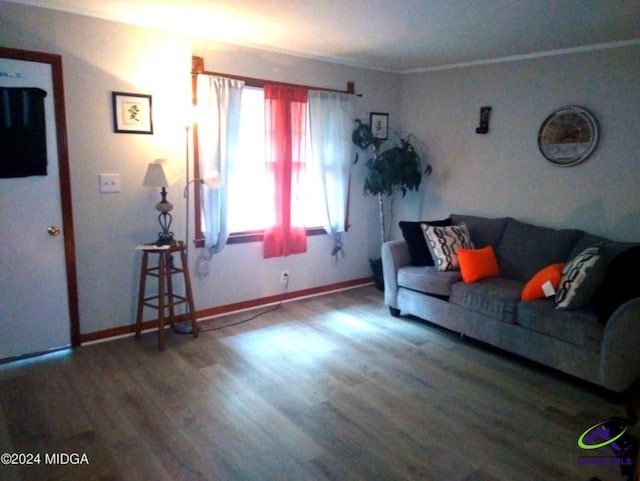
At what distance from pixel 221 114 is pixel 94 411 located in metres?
2.39

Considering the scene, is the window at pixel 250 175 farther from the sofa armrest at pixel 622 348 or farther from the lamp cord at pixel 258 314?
the sofa armrest at pixel 622 348

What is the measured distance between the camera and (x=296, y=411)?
2.57m

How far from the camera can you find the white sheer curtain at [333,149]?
434 centimetres

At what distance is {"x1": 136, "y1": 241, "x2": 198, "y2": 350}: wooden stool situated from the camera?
131 inches

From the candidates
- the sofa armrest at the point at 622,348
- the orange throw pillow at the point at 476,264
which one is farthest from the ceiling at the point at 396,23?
the sofa armrest at the point at 622,348

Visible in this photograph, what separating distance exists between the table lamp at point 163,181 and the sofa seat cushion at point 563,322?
8.75ft

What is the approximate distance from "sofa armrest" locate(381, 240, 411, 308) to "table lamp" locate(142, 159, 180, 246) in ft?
6.11

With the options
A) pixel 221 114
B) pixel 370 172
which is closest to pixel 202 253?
pixel 221 114

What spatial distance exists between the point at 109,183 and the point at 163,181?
1.48 feet

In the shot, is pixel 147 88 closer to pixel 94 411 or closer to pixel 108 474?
pixel 94 411

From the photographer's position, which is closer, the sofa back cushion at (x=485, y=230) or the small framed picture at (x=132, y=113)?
the small framed picture at (x=132, y=113)

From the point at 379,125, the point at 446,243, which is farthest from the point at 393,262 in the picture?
the point at 379,125

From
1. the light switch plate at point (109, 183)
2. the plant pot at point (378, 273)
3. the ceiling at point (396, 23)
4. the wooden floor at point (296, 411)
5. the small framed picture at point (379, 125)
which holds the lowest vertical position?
the wooden floor at point (296, 411)

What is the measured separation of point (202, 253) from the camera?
386 cm
